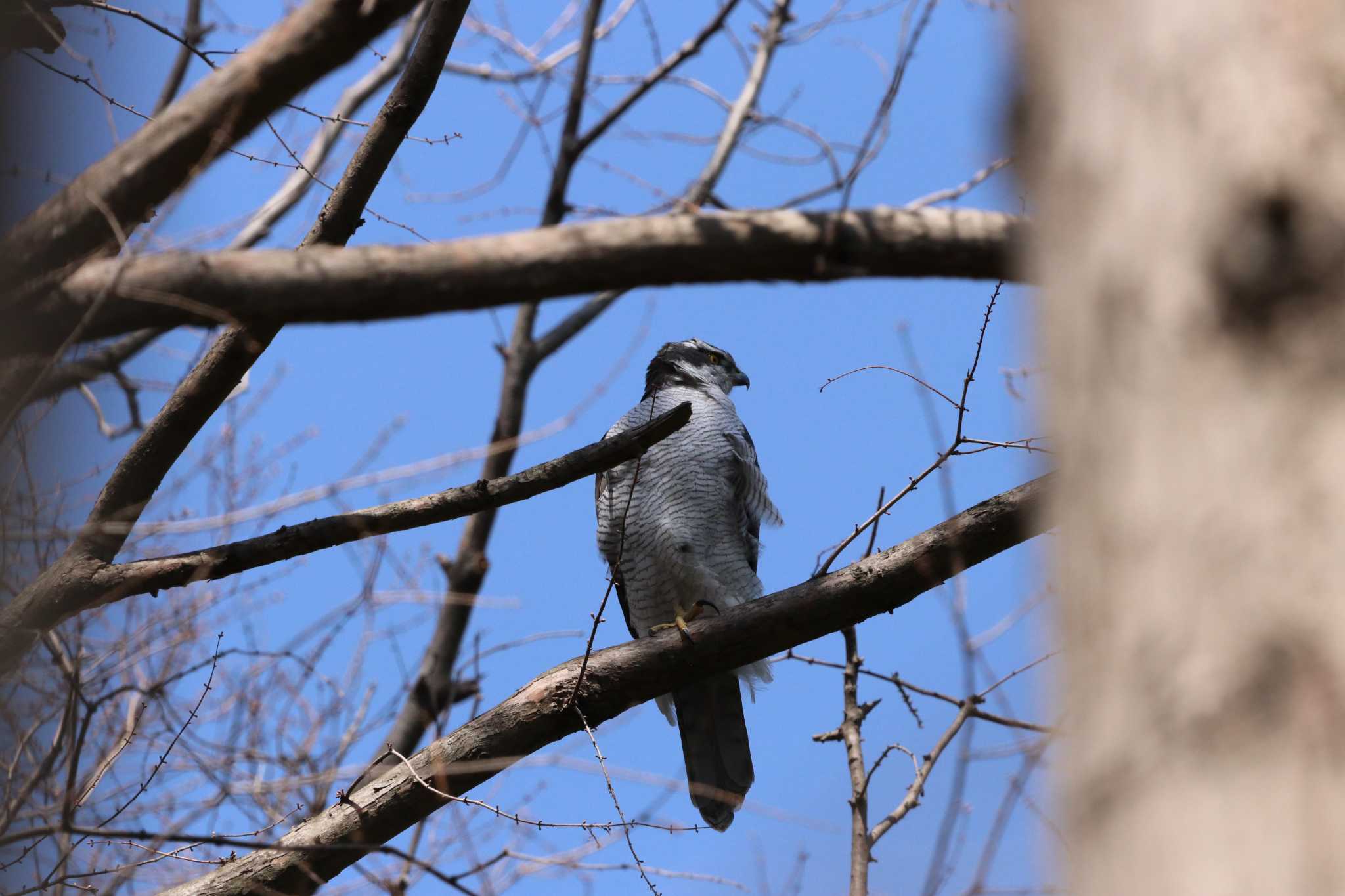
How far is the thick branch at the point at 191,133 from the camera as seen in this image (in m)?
2.02

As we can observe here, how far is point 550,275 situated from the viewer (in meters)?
1.67

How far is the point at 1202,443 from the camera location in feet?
2.60

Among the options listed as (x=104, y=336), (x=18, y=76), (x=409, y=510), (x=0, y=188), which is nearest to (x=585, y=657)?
(x=409, y=510)

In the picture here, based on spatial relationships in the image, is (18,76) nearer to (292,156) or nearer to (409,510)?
(292,156)

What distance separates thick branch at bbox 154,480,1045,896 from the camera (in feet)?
11.6

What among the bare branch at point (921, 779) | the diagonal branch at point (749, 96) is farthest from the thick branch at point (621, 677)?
the diagonal branch at point (749, 96)

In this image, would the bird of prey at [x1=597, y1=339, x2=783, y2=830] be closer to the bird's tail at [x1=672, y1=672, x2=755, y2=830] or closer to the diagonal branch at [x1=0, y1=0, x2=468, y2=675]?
the bird's tail at [x1=672, y1=672, x2=755, y2=830]

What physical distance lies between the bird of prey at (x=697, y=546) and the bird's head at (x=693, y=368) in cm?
54

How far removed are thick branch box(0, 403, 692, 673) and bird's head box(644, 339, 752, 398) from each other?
3.52 m

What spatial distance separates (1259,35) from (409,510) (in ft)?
10.1

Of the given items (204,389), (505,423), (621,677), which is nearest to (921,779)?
(621,677)

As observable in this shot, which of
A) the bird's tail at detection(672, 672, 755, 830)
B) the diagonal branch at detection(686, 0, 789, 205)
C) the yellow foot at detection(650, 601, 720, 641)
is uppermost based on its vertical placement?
the diagonal branch at detection(686, 0, 789, 205)

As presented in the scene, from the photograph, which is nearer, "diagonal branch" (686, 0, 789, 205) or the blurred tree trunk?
the blurred tree trunk

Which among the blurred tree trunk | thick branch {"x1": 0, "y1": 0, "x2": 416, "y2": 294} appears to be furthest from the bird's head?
the blurred tree trunk
